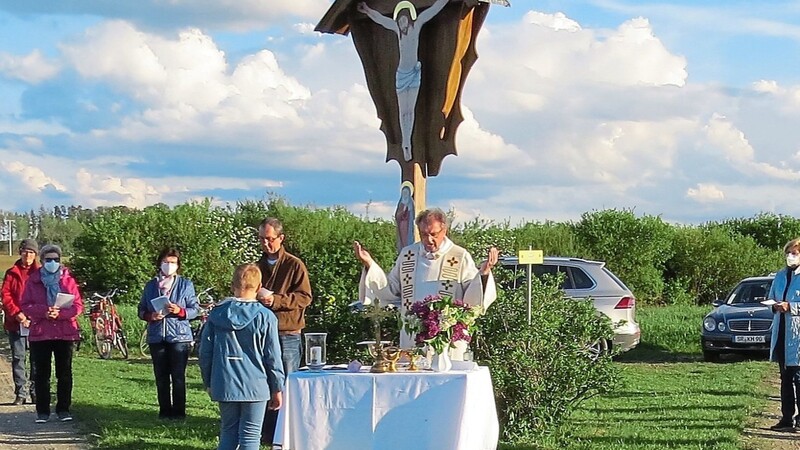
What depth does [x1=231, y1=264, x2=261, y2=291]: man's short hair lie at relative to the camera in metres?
7.21

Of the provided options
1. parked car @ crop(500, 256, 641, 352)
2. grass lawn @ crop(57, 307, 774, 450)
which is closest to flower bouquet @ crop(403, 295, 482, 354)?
grass lawn @ crop(57, 307, 774, 450)

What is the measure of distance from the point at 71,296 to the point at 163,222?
12275 millimetres

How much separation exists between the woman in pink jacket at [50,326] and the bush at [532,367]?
4.09m

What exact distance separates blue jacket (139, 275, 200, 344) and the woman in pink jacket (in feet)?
2.39

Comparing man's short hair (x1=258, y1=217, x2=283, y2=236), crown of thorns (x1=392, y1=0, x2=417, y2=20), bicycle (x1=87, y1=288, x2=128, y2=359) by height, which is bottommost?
bicycle (x1=87, y1=288, x2=128, y2=359)

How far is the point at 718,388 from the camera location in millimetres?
13891

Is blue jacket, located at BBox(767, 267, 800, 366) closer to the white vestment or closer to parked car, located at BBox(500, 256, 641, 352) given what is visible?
the white vestment

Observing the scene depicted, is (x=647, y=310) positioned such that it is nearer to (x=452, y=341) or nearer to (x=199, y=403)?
(x=199, y=403)

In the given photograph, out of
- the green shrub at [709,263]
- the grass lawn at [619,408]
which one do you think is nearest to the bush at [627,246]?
the green shrub at [709,263]

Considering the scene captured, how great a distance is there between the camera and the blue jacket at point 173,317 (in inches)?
419

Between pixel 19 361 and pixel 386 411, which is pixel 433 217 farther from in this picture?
pixel 19 361

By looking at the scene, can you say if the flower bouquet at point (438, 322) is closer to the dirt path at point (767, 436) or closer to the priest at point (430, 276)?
the priest at point (430, 276)

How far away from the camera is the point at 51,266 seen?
11047mm

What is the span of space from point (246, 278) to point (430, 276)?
1.44 meters
